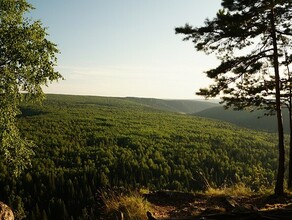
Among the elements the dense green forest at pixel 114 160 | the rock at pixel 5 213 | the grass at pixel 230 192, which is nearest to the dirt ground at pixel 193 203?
the grass at pixel 230 192

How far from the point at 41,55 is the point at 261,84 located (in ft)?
35.9

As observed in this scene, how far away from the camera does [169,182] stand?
7538 centimetres

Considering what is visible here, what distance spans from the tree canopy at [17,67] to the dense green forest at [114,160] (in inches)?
1242

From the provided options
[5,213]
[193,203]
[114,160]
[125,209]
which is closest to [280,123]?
[193,203]

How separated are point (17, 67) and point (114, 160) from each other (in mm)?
72295

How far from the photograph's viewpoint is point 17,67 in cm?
1541

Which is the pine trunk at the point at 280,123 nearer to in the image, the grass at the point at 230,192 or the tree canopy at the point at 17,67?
the grass at the point at 230,192

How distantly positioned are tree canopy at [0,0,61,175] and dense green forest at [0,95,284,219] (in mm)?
31540

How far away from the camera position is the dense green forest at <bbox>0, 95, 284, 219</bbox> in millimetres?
66938

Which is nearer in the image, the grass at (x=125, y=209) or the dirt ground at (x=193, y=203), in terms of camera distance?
the grass at (x=125, y=209)

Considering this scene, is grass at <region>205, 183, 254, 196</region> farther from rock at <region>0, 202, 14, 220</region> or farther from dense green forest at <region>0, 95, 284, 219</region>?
dense green forest at <region>0, 95, 284, 219</region>

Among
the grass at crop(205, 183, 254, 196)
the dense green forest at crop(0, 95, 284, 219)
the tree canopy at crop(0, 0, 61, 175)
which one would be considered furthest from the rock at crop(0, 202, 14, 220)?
the dense green forest at crop(0, 95, 284, 219)

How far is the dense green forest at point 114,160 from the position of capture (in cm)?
6694

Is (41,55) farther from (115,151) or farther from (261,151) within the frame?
(261,151)
